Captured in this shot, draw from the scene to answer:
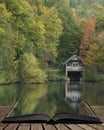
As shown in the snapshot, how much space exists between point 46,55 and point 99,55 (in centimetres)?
699

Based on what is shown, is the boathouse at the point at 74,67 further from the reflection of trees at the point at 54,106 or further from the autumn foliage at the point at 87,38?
the reflection of trees at the point at 54,106

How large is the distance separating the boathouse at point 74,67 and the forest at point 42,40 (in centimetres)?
91

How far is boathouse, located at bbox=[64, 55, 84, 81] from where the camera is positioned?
55656 mm

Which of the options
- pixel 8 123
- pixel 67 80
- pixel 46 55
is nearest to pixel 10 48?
pixel 46 55

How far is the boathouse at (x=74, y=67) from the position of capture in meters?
55.7

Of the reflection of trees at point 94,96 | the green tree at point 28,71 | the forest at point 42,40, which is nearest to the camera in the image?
the reflection of trees at point 94,96

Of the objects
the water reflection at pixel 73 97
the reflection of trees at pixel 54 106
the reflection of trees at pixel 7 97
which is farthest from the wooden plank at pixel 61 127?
the reflection of trees at pixel 7 97

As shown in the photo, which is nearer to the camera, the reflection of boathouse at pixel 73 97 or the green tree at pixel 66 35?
the reflection of boathouse at pixel 73 97

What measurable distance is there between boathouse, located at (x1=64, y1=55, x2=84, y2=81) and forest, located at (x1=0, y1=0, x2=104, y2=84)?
91 cm

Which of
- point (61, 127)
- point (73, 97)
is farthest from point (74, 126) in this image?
point (73, 97)

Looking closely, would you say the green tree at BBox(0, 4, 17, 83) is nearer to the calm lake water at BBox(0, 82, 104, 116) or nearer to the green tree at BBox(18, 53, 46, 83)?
the green tree at BBox(18, 53, 46, 83)

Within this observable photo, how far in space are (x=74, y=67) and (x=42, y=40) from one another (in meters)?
9.48

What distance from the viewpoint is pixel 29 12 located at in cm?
4691

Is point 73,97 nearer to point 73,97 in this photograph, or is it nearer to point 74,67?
point 73,97
